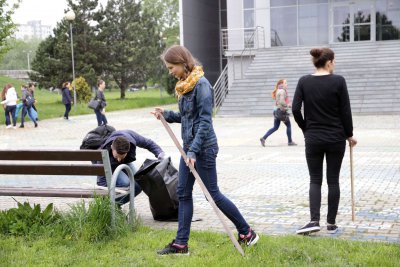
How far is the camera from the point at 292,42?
33.1 meters

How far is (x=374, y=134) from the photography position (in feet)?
51.2

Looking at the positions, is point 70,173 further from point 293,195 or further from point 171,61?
point 293,195

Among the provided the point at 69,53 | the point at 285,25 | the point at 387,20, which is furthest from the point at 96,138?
the point at 69,53

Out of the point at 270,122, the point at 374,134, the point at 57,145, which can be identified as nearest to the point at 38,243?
the point at 57,145

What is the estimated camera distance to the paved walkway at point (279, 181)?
603 centimetres

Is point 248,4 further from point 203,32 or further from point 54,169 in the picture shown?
point 54,169

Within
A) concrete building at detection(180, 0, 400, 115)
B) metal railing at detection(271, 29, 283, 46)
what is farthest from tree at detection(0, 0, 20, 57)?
metal railing at detection(271, 29, 283, 46)

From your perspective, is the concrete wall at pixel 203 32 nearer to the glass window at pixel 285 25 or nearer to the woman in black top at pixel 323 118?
the glass window at pixel 285 25

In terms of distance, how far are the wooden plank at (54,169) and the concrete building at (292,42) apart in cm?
1875

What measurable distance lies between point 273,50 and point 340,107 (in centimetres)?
2580

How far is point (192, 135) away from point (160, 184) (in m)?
1.46

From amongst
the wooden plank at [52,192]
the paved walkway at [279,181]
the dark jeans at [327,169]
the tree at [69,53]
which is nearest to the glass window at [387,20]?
the paved walkway at [279,181]

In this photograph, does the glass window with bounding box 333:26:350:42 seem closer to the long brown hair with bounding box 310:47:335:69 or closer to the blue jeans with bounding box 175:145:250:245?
the long brown hair with bounding box 310:47:335:69

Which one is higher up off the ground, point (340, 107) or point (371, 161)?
point (340, 107)
